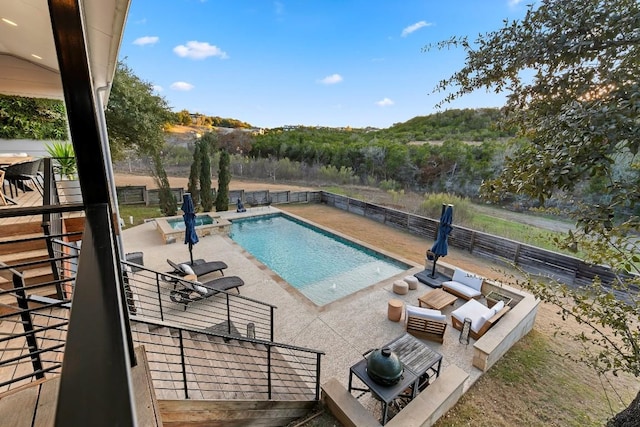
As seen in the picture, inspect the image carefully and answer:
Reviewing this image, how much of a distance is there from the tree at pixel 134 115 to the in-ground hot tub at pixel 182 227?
535 cm

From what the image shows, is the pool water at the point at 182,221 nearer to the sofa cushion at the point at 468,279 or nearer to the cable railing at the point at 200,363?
the cable railing at the point at 200,363

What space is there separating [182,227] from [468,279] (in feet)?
34.1

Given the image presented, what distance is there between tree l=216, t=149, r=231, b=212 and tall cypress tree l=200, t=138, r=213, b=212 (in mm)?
473

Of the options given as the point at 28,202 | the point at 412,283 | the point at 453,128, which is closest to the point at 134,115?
the point at 28,202

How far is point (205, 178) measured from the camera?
47.2ft

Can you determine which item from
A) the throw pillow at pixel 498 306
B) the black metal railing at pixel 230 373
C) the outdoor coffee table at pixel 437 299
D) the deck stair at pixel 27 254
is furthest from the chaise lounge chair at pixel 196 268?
the throw pillow at pixel 498 306

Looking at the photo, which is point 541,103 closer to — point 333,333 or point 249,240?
point 333,333

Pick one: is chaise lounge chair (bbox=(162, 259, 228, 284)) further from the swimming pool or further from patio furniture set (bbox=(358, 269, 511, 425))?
patio furniture set (bbox=(358, 269, 511, 425))

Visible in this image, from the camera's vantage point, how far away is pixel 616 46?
6.43 ft

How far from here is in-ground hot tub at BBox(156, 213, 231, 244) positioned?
1045 cm

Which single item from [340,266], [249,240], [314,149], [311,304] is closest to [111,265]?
[311,304]

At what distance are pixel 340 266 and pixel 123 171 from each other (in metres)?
25.1

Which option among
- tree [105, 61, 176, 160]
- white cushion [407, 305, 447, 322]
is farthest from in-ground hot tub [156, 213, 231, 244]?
white cushion [407, 305, 447, 322]

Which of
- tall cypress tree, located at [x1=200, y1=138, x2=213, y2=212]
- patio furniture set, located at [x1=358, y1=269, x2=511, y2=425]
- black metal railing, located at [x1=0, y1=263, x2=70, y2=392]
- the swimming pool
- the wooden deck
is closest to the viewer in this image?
black metal railing, located at [x1=0, y1=263, x2=70, y2=392]
